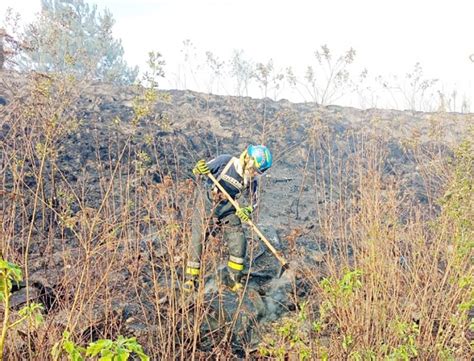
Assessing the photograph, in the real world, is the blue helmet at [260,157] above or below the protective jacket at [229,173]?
above

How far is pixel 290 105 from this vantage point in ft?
36.5

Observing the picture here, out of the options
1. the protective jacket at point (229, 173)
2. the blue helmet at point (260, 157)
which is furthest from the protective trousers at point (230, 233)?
the blue helmet at point (260, 157)

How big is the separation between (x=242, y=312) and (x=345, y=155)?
5271mm

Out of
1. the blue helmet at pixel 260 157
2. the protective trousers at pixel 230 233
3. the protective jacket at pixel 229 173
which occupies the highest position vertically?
the blue helmet at pixel 260 157

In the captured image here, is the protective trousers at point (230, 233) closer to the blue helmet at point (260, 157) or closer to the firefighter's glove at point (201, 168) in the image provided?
the firefighter's glove at point (201, 168)

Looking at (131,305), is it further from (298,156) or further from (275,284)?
(298,156)

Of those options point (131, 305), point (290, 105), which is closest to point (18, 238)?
point (131, 305)

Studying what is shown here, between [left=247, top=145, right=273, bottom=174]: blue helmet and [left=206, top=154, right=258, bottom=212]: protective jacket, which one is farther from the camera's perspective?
[left=206, top=154, right=258, bottom=212]: protective jacket

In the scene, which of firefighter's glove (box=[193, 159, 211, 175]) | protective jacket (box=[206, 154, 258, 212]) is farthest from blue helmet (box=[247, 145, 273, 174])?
firefighter's glove (box=[193, 159, 211, 175])

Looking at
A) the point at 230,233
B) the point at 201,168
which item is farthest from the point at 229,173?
the point at 230,233

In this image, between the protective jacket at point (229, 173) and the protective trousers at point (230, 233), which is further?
the protective jacket at point (229, 173)

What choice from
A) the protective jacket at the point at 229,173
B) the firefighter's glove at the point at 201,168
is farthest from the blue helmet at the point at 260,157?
the firefighter's glove at the point at 201,168

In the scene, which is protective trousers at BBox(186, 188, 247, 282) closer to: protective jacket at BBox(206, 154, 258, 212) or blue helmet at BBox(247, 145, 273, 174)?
protective jacket at BBox(206, 154, 258, 212)

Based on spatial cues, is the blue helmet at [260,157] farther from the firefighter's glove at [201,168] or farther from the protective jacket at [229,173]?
the firefighter's glove at [201,168]
